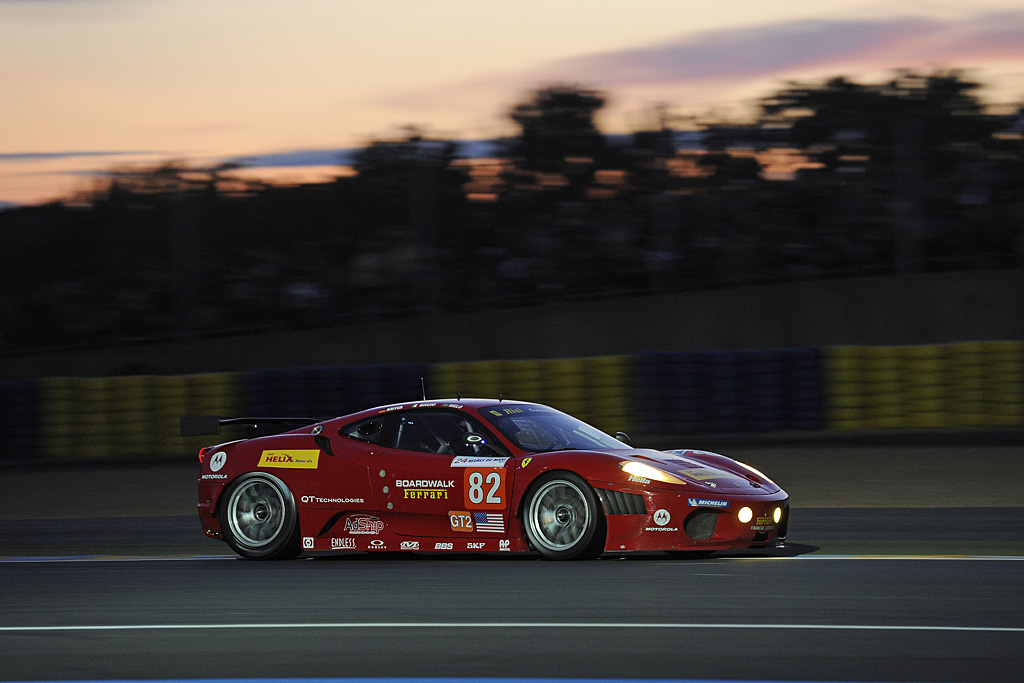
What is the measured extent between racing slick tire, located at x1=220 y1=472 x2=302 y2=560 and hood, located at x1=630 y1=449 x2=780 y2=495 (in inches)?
92.3

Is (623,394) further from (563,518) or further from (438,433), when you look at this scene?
(563,518)

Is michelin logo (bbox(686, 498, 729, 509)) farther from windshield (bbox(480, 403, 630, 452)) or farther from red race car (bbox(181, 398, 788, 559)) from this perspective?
windshield (bbox(480, 403, 630, 452))

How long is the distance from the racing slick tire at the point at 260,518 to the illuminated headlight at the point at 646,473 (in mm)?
2320

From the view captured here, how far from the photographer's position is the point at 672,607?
6.37 m

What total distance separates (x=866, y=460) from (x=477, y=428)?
24.9 ft

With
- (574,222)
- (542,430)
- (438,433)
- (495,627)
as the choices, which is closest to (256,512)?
(438,433)

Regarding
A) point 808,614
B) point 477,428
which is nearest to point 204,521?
point 477,428

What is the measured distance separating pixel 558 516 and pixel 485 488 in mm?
497

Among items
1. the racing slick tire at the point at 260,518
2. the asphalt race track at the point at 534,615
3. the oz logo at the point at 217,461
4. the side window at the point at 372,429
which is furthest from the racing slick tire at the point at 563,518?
the oz logo at the point at 217,461

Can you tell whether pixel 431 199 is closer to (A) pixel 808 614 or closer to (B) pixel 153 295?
(B) pixel 153 295

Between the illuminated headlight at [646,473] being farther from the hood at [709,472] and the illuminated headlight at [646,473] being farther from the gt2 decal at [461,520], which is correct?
the gt2 decal at [461,520]

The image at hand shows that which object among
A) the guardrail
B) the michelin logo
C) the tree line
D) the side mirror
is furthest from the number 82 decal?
the tree line

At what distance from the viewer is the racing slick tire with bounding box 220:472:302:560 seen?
8.71m

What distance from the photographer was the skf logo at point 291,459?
28.7ft
